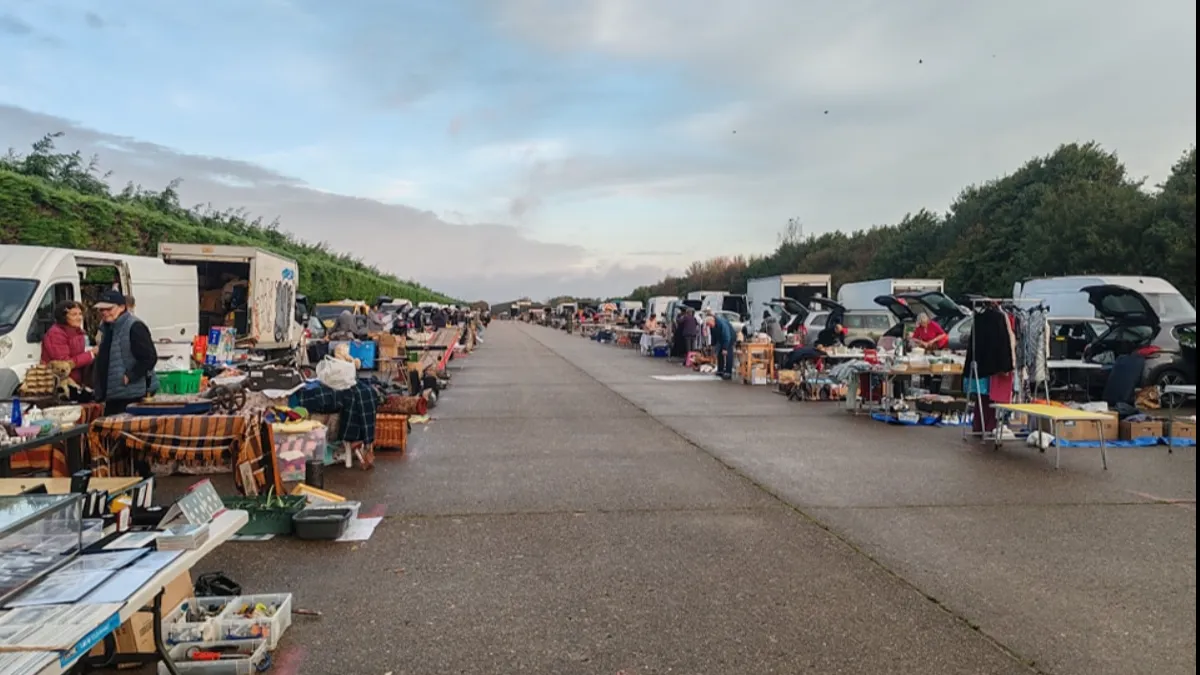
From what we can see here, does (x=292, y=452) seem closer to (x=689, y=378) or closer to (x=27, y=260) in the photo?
(x=27, y=260)

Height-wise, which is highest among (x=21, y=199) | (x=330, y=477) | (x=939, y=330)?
(x=21, y=199)

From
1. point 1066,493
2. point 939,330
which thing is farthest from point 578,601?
point 939,330

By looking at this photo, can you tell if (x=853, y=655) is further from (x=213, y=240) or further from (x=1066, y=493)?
(x=213, y=240)

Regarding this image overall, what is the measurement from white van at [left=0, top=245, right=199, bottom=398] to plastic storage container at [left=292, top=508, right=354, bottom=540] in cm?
506

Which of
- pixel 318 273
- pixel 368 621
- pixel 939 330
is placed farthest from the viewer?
pixel 318 273

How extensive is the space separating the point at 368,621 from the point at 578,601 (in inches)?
48.4

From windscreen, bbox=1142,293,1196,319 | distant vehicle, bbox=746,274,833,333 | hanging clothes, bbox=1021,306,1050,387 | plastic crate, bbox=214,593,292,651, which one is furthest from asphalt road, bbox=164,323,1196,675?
distant vehicle, bbox=746,274,833,333

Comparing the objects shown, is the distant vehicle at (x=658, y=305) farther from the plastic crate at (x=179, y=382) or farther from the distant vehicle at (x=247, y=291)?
the plastic crate at (x=179, y=382)

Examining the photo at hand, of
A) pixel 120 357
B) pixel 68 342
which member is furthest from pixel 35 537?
pixel 68 342

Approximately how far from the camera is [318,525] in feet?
18.6

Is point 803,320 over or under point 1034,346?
over

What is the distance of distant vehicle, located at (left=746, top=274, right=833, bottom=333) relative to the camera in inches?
1146

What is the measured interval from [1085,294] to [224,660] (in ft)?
59.0

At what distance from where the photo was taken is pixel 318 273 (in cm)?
3294
